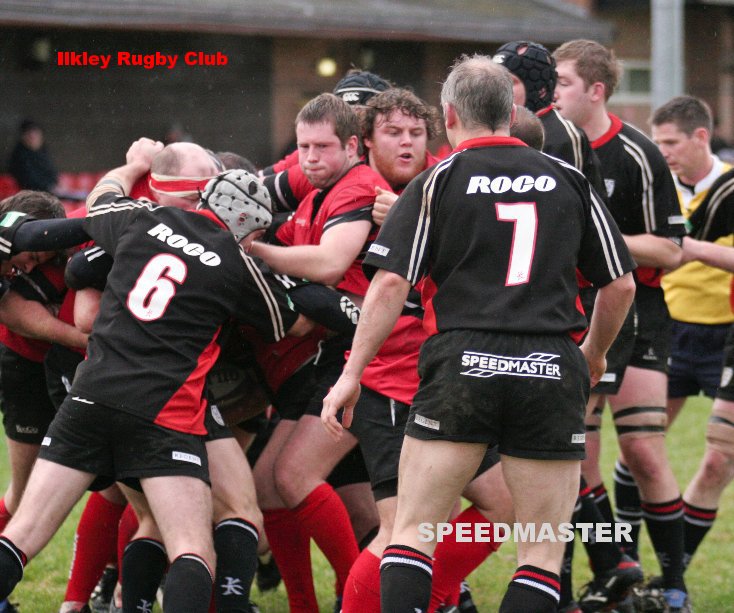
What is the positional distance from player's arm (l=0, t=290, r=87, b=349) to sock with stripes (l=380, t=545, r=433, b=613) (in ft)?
5.18

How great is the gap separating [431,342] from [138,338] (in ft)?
3.34

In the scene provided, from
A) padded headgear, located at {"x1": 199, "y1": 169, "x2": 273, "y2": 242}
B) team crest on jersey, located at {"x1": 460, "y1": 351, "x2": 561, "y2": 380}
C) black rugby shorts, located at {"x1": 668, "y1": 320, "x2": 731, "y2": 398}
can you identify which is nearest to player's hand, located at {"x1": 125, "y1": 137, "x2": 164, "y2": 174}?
padded headgear, located at {"x1": 199, "y1": 169, "x2": 273, "y2": 242}

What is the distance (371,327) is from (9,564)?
55.8 inches

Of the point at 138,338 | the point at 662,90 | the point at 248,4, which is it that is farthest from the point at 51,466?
the point at 248,4

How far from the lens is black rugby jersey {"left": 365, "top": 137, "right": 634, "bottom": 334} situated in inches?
141

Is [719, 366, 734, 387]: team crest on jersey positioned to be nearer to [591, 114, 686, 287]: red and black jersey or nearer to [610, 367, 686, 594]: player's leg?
[610, 367, 686, 594]: player's leg

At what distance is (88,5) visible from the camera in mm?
14352

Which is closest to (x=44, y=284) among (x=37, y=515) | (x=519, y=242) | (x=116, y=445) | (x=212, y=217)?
(x=212, y=217)

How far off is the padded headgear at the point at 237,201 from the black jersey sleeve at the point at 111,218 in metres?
0.22

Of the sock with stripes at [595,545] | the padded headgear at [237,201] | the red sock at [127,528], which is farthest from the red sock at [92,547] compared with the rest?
the sock with stripes at [595,545]

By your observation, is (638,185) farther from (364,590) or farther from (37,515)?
(37,515)

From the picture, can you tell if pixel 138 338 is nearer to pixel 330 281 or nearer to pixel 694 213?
pixel 330 281

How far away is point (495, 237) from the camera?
3568 mm

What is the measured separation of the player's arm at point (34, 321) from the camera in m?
4.50
